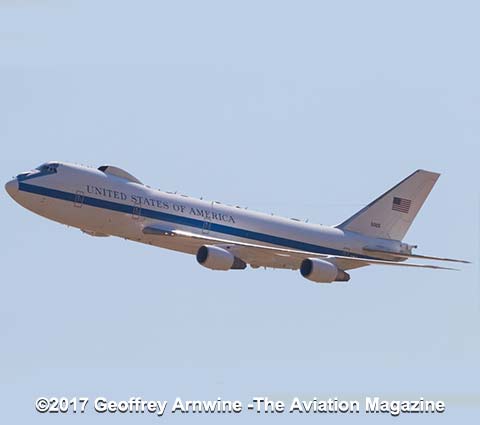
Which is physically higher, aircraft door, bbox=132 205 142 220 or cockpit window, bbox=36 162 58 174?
cockpit window, bbox=36 162 58 174

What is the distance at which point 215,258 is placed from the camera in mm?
99500

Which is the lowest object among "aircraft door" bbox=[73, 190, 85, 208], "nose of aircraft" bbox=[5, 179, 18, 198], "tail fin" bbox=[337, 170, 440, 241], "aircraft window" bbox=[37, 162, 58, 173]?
"nose of aircraft" bbox=[5, 179, 18, 198]

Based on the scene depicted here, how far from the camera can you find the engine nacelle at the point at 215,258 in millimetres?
99562

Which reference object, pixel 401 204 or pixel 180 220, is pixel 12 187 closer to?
pixel 180 220

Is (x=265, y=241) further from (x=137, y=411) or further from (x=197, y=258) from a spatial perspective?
(x=137, y=411)

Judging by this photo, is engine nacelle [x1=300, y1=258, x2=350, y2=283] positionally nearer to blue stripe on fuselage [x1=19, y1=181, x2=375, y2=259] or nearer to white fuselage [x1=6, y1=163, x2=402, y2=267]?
white fuselage [x1=6, y1=163, x2=402, y2=267]

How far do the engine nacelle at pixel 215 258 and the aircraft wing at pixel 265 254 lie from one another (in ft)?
2.97

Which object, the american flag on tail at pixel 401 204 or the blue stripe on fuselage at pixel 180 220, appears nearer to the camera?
the blue stripe on fuselage at pixel 180 220

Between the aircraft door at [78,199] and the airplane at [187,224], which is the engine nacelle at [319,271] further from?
the aircraft door at [78,199]

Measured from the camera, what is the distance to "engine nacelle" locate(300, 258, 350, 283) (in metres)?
102

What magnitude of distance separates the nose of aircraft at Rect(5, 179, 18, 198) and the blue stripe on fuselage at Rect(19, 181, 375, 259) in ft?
1.13

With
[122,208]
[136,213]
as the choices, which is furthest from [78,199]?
[136,213]

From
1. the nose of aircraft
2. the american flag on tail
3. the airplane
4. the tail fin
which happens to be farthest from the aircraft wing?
the nose of aircraft

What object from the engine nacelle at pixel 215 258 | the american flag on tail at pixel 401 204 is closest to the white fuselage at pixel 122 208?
the engine nacelle at pixel 215 258
